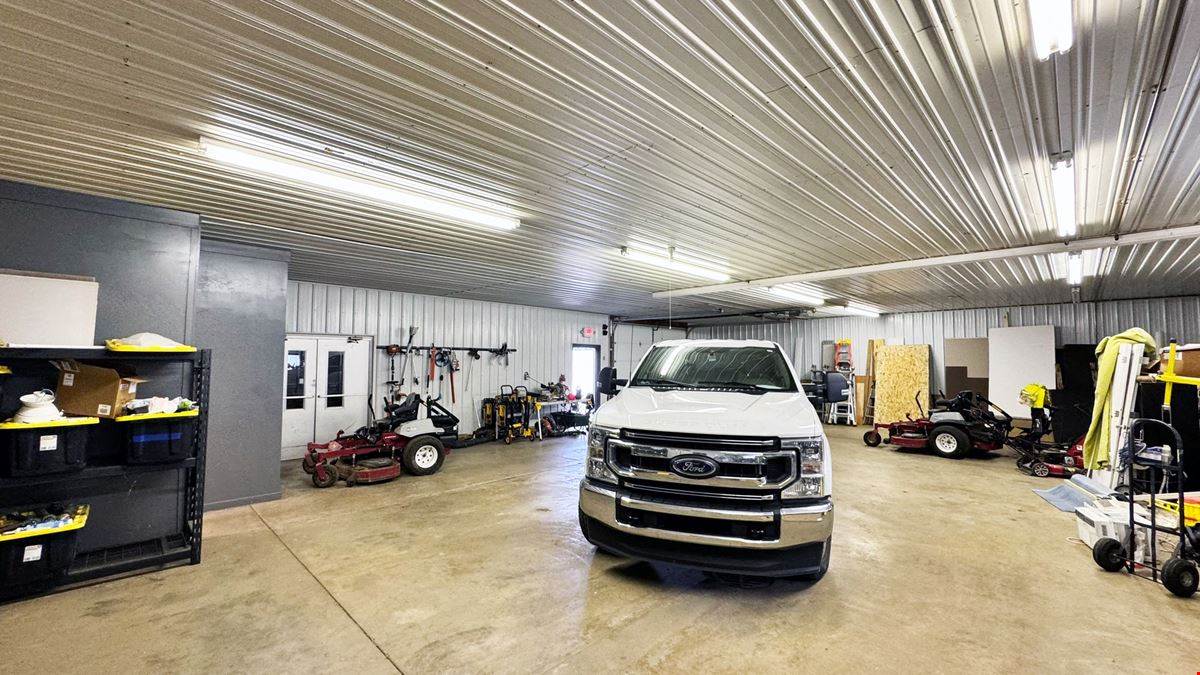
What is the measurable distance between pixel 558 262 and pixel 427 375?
14.2 ft

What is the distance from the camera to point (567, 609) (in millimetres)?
3008

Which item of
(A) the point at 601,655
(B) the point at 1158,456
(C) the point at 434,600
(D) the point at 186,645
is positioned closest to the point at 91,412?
(D) the point at 186,645

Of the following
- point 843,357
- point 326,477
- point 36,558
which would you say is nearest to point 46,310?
point 36,558

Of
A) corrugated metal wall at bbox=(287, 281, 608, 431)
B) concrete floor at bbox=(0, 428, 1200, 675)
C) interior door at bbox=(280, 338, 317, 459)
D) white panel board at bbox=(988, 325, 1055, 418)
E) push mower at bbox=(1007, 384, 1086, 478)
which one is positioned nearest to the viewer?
concrete floor at bbox=(0, 428, 1200, 675)

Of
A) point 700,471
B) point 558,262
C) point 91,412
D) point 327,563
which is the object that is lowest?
point 327,563

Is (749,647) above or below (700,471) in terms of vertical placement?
below

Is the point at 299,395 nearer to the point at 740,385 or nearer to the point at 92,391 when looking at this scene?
the point at 92,391

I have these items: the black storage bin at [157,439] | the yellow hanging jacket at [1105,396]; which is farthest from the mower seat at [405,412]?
the yellow hanging jacket at [1105,396]

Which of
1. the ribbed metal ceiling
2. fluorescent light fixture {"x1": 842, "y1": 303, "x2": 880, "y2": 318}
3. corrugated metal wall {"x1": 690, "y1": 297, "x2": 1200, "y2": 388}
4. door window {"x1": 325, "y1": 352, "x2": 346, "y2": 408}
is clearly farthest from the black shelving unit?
corrugated metal wall {"x1": 690, "y1": 297, "x2": 1200, "y2": 388}

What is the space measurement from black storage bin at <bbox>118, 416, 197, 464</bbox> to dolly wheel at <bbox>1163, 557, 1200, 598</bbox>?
7.10 m

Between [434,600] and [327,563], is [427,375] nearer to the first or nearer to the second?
[327,563]

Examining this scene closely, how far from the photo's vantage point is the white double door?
7875mm

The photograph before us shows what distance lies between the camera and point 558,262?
673 cm

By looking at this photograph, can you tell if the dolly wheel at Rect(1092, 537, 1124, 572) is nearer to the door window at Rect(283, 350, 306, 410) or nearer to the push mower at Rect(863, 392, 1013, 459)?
the push mower at Rect(863, 392, 1013, 459)
